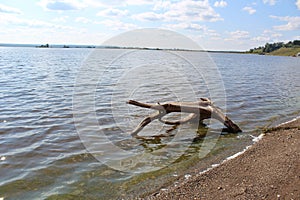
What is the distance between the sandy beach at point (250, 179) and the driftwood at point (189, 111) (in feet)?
9.90

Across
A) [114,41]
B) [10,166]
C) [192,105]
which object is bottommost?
[10,166]

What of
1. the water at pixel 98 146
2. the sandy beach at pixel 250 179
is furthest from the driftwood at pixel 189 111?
the sandy beach at pixel 250 179

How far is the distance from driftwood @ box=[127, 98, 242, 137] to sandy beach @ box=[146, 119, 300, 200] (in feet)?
9.90

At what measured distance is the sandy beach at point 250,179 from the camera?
20.7 feet

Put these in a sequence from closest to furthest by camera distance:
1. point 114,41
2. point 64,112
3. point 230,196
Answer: point 230,196, point 114,41, point 64,112

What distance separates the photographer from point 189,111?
1272 centimetres

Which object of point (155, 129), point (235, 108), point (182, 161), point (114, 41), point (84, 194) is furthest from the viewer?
point (235, 108)

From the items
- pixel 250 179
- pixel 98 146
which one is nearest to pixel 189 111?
pixel 98 146

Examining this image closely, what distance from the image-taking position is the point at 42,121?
13023mm

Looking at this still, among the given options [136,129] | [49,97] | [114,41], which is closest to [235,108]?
[136,129]

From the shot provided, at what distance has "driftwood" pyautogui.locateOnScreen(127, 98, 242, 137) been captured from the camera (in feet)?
38.9

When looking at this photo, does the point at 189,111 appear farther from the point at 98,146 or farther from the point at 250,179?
the point at 250,179

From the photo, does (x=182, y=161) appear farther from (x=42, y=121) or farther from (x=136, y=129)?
(x=42, y=121)

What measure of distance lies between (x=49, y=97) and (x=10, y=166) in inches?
436
